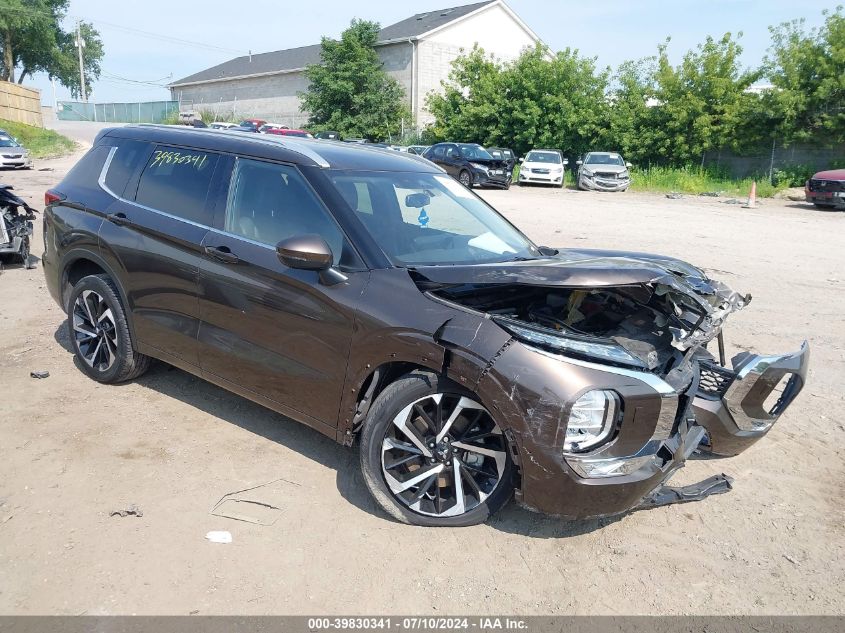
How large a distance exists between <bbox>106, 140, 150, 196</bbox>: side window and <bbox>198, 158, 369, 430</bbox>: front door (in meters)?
1.12

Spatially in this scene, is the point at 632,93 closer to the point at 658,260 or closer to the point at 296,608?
the point at 658,260

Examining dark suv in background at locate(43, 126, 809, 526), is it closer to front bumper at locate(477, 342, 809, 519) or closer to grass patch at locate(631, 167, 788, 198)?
front bumper at locate(477, 342, 809, 519)

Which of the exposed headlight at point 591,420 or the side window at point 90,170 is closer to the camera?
the exposed headlight at point 591,420

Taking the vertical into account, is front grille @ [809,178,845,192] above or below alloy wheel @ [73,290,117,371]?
above

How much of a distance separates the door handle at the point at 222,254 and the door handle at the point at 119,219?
934mm

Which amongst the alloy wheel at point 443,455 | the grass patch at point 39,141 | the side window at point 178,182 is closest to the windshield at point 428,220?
the alloy wheel at point 443,455

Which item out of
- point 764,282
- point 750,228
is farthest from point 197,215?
point 750,228

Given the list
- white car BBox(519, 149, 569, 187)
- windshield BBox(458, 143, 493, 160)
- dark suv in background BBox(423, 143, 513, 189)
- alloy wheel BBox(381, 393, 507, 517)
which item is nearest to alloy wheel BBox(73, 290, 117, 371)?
alloy wheel BBox(381, 393, 507, 517)

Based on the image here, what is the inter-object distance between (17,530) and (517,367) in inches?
99.2

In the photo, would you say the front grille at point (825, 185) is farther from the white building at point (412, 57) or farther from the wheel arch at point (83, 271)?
the white building at point (412, 57)

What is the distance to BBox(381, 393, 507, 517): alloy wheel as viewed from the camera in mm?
3215

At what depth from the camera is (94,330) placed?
16.5 ft

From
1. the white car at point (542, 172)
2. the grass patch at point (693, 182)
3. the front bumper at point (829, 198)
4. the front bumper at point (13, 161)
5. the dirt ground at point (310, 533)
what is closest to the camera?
the dirt ground at point (310, 533)

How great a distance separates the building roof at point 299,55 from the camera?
44.8 m
